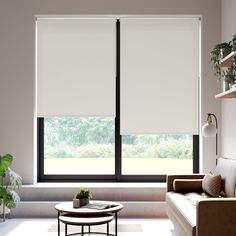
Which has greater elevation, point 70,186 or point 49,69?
point 49,69

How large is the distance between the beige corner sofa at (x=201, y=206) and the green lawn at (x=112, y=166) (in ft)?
3.72

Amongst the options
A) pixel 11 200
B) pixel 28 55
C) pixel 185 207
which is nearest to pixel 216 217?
pixel 185 207

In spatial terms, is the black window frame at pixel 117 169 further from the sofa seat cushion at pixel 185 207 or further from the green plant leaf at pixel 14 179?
the sofa seat cushion at pixel 185 207

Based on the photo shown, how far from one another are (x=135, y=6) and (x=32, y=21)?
1.67 metres

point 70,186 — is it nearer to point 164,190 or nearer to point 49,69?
point 164,190

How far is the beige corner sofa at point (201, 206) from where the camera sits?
4023mm

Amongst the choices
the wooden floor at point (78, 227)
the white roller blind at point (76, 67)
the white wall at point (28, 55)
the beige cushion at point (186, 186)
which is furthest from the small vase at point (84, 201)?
the white roller blind at point (76, 67)

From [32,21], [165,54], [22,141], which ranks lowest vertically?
[22,141]

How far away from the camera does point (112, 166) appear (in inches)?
293

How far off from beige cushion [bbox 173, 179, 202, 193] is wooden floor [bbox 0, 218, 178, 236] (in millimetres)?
506

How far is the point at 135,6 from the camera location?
723cm

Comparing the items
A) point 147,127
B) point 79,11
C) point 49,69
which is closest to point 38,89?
point 49,69

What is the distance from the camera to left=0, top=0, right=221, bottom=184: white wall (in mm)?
7152

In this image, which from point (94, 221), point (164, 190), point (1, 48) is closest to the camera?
point (94, 221)
